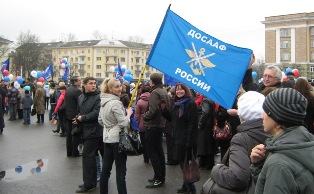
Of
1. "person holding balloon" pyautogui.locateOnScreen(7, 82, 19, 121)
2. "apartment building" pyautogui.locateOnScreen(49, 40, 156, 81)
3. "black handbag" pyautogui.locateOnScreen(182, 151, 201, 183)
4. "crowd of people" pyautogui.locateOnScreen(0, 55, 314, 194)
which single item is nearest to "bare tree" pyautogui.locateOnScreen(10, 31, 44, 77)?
"apartment building" pyautogui.locateOnScreen(49, 40, 156, 81)

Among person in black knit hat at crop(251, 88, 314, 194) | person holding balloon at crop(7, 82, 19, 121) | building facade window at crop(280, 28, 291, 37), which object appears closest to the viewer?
person in black knit hat at crop(251, 88, 314, 194)

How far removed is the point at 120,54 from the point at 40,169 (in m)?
109

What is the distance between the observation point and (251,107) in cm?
293

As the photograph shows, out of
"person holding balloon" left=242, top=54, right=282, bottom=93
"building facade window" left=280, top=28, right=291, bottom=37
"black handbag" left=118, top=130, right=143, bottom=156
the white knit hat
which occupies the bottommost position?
"black handbag" left=118, top=130, right=143, bottom=156

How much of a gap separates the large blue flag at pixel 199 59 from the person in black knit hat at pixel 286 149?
93.3 inches

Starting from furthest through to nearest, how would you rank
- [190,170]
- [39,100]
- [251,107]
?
1. [39,100]
2. [190,170]
3. [251,107]

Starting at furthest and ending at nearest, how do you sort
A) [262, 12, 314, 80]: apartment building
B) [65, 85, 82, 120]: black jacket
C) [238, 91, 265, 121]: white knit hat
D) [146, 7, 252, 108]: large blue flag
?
[262, 12, 314, 80]: apartment building, [65, 85, 82, 120]: black jacket, [146, 7, 252, 108]: large blue flag, [238, 91, 265, 121]: white knit hat

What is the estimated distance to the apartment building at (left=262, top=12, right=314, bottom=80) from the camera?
86062mm

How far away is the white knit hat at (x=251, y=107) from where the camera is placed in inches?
115

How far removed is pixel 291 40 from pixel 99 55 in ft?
194

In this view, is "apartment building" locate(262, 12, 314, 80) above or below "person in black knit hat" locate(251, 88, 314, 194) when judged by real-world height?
above

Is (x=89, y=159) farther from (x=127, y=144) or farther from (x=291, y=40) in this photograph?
(x=291, y=40)

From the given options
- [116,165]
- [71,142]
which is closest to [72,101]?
[71,142]

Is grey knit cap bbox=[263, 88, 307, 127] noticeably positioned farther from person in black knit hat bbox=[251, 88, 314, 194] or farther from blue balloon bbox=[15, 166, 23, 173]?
blue balloon bbox=[15, 166, 23, 173]
